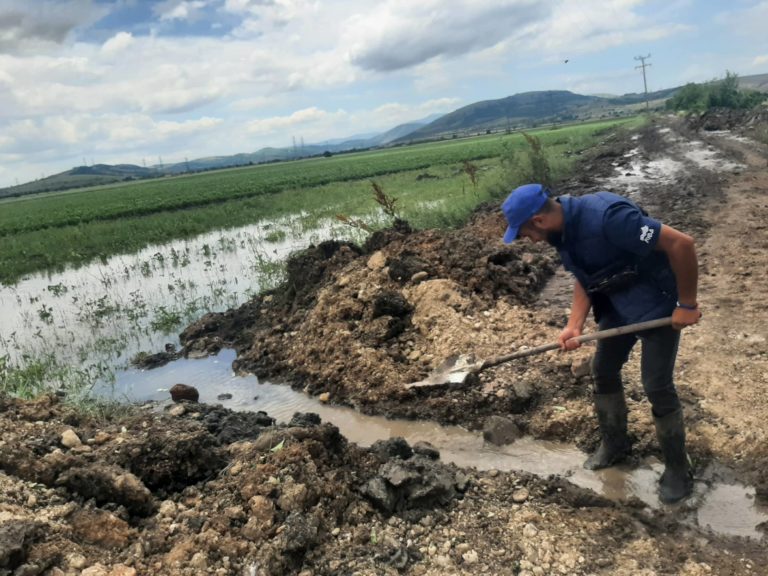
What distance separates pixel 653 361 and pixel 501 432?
1659 mm

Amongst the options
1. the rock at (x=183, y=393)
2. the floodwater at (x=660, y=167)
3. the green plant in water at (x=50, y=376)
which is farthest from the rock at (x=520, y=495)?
the floodwater at (x=660, y=167)

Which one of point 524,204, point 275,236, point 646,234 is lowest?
point 275,236

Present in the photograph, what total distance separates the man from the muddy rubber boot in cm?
40

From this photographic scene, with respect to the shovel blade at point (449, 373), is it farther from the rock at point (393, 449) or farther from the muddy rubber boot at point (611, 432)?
the muddy rubber boot at point (611, 432)

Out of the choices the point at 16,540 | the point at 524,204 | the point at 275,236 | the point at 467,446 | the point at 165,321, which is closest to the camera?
the point at 16,540

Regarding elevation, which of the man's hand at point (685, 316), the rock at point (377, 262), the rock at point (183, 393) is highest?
the man's hand at point (685, 316)

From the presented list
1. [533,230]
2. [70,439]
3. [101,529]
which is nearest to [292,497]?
[101,529]

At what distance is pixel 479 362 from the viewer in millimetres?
4891

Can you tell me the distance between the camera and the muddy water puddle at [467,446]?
3.41 metres

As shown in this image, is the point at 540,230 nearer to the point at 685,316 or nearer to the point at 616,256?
the point at 616,256

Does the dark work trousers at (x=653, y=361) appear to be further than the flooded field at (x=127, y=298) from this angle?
No

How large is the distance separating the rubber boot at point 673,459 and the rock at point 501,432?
122cm

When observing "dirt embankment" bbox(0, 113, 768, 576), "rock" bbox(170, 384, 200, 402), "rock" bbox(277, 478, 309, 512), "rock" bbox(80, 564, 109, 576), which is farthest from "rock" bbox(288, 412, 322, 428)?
"rock" bbox(80, 564, 109, 576)

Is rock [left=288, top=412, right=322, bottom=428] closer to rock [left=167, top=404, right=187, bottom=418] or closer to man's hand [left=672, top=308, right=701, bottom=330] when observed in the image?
rock [left=167, top=404, right=187, bottom=418]
